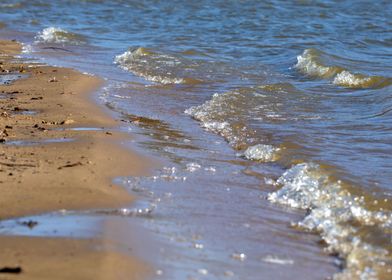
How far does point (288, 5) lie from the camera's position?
68.1ft

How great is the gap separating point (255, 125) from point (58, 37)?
828 cm

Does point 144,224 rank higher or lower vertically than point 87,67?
higher

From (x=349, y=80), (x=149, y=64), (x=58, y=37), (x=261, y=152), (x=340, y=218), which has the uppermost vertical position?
(x=340, y=218)

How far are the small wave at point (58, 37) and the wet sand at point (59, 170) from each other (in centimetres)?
556

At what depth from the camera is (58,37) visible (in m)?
15.3

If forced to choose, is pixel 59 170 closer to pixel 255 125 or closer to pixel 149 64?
pixel 255 125

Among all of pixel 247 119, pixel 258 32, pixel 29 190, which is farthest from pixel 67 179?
pixel 258 32

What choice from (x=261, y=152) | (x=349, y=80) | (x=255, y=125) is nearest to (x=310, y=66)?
(x=349, y=80)

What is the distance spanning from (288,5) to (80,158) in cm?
1572

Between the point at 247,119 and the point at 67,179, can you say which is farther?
the point at 247,119

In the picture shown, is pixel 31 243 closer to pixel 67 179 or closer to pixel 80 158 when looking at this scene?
pixel 67 179

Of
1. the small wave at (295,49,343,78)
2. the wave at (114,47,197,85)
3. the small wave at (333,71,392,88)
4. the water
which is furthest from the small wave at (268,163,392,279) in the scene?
the small wave at (295,49,343,78)

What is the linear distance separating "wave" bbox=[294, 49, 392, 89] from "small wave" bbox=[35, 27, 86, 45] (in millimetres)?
4484

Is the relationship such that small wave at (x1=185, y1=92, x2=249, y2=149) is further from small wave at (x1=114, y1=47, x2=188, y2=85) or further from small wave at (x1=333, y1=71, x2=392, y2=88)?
small wave at (x1=333, y1=71, x2=392, y2=88)
